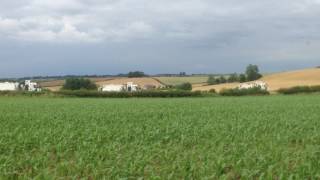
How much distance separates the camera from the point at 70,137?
696 inches

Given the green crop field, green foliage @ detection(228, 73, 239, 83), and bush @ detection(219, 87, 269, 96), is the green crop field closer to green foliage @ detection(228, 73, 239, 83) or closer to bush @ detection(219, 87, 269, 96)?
bush @ detection(219, 87, 269, 96)

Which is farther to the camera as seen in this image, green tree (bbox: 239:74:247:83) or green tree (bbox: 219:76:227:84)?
green tree (bbox: 239:74:247:83)

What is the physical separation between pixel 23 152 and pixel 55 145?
52.6 inches

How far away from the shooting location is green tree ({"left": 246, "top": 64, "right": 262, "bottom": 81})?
427 ft

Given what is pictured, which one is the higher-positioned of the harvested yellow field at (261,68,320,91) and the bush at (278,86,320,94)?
the harvested yellow field at (261,68,320,91)

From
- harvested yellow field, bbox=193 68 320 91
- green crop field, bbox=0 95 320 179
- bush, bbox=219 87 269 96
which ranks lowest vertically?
bush, bbox=219 87 269 96

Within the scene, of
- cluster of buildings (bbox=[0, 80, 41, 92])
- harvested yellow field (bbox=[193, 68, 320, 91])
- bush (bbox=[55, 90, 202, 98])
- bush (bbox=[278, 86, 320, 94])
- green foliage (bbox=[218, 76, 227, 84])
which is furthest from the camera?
green foliage (bbox=[218, 76, 227, 84])

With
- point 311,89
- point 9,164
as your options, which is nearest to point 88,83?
point 311,89

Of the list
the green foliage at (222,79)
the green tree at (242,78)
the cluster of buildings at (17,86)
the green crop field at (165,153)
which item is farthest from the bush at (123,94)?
the green crop field at (165,153)

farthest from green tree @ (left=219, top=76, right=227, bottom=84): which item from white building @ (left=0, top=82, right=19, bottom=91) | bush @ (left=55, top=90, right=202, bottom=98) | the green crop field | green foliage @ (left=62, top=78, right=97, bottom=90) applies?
the green crop field

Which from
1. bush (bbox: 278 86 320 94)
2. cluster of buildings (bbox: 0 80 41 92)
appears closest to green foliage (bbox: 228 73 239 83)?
bush (bbox: 278 86 320 94)

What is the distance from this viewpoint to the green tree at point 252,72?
13000 cm

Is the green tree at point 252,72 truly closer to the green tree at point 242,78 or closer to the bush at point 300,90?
the green tree at point 242,78

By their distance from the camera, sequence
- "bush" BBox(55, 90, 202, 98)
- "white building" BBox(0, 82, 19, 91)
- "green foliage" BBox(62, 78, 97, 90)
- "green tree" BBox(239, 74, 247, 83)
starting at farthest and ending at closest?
"green tree" BBox(239, 74, 247, 83)
"white building" BBox(0, 82, 19, 91)
"green foliage" BBox(62, 78, 97, 90)
"bush" BBox(55, 90, 202, 98)
